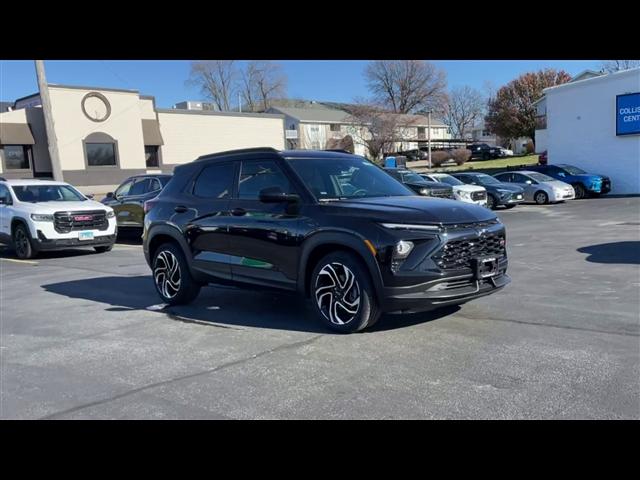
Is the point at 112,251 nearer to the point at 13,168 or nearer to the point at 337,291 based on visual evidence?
the point at 337,291

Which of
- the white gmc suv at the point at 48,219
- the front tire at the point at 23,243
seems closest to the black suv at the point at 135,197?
the white gmc suv at the point at 48,219

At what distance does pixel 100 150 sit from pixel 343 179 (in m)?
32.2

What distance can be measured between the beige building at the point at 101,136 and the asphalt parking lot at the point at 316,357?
91.0ft

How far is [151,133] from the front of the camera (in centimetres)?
3769

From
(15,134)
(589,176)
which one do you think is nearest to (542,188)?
(589,176)

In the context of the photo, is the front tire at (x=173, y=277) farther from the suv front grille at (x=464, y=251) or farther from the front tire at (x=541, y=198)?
the front tire at (x=541, y=198)

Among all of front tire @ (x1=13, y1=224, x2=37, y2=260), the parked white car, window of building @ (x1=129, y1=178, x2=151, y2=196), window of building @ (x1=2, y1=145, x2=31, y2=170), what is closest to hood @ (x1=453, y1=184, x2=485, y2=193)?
the parked white car

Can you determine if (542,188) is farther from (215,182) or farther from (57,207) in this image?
(215,182)

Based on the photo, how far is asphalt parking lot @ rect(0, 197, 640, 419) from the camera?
13.0 ft

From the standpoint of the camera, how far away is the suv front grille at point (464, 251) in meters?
5.23

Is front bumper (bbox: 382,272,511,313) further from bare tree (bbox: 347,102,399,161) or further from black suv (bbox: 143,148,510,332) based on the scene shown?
bare tree (bbox: 347,102,399,161)

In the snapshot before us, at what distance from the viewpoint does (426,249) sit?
5168 mm

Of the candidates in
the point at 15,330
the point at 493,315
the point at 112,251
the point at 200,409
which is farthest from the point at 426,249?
the point at 112,251

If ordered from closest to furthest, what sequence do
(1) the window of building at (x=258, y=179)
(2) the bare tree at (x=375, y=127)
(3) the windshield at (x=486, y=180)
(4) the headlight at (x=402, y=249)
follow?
(4) the headlight at (x=402, y=249)
(1) the window of building at (x=258, y=179)
(3) the windshield at (x=486, y=180)
(2) the bare tree at (x=375, y=127)
